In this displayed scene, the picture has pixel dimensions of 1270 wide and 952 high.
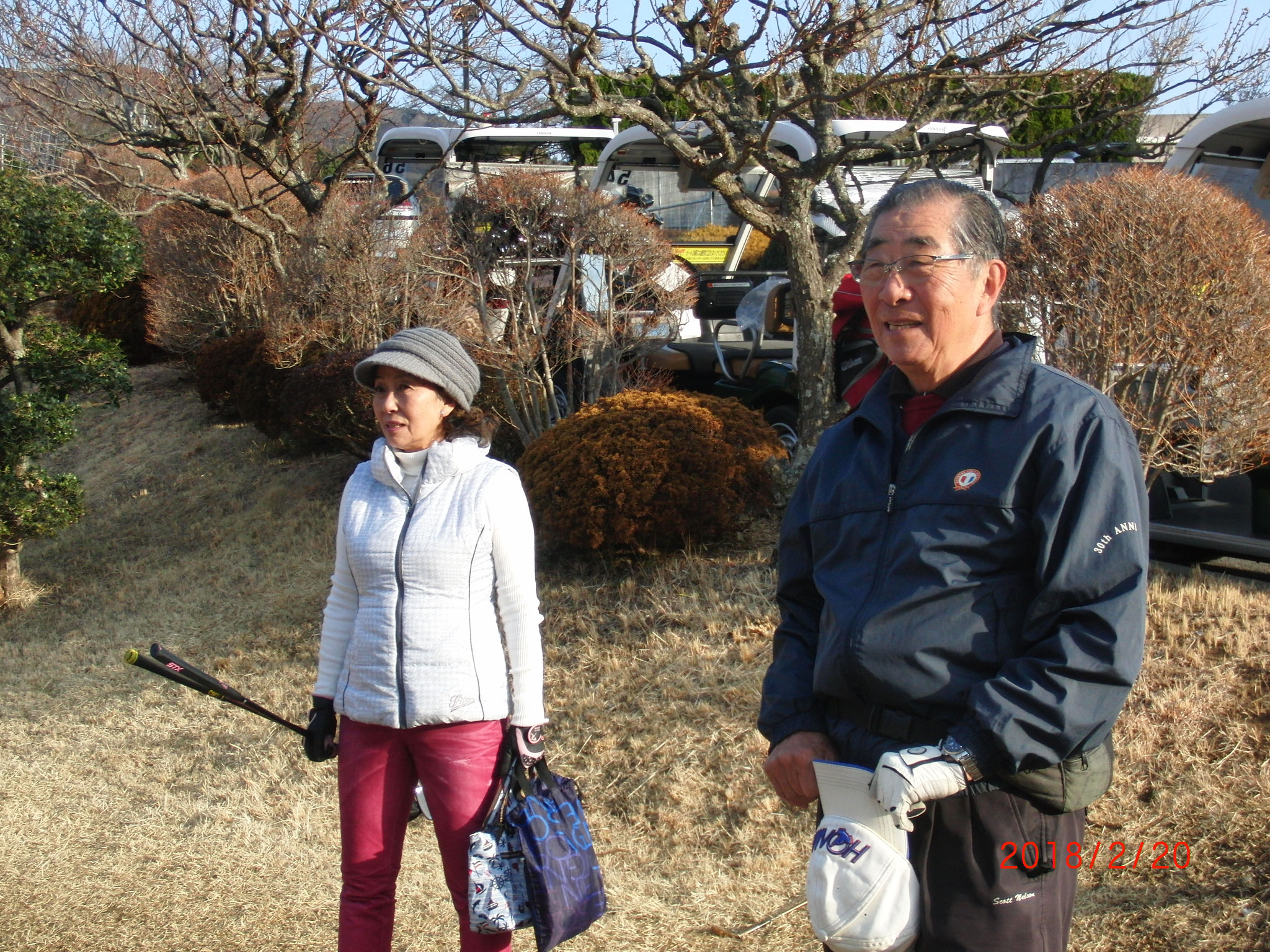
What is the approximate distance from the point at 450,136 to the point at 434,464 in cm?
1423

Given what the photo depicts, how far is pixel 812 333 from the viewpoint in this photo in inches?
266

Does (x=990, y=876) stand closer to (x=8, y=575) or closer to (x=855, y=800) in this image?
(x=855, y=800)

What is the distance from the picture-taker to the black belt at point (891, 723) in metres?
1.96

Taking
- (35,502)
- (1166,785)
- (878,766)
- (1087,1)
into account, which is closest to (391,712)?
(878,766)

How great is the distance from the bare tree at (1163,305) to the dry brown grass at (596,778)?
0.77 metres

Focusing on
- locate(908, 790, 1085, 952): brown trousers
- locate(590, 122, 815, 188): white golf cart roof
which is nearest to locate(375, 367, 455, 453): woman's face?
locate(908, 790, 1085, 952): brown trousers

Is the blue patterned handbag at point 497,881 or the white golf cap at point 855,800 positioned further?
the blue patterned handbag at point 497,881

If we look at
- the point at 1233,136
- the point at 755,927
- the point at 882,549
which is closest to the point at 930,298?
the point at 882,549

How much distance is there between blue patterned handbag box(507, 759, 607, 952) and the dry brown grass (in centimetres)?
103

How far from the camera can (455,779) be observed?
117 inches

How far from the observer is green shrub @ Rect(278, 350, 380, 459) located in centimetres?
877

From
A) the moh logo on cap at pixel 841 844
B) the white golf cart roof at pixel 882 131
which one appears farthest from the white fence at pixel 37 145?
the moh logo on cap at pixel 841 844
